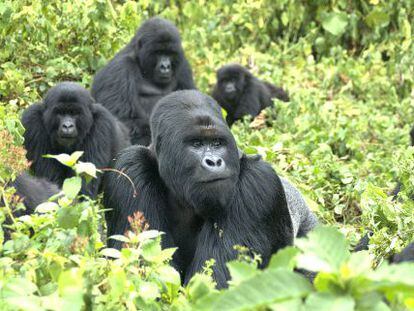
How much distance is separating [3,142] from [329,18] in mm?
7278

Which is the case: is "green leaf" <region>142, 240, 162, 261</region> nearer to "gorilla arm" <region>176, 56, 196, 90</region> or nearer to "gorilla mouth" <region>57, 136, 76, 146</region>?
"gorilla mouth" <region>57, 136, 76, 146</region>

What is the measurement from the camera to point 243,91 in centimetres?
1010

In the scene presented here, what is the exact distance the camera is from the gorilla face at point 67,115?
6.70 metres

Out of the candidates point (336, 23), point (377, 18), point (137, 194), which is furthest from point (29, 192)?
Answer: point (377, 18)

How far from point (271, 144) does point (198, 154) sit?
338cm

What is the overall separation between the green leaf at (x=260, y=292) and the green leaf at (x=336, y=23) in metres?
8.32

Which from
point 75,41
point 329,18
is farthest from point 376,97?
point 75,41

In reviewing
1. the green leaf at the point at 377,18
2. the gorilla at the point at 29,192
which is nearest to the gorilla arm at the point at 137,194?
the gorilla at the point at 29,192

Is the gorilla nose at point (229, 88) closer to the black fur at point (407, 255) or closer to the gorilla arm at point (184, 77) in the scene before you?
the gorilla arm at point (184, 77)

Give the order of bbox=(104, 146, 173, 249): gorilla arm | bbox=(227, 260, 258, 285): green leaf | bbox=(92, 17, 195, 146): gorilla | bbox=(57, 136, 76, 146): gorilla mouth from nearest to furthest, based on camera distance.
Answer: bbox=(227, 260, 258, 285): green leaf, bbox=(104, 146, 173, 249): gorilla arm, bbox=(57, 136, 76, 146): gorilla mouth, bbox=(92, 17, 195, 146): gorilla

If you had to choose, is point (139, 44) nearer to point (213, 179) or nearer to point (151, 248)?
point (213, 179)

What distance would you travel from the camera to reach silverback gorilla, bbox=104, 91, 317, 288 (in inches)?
164

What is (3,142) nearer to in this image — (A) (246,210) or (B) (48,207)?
(B) (48,207)

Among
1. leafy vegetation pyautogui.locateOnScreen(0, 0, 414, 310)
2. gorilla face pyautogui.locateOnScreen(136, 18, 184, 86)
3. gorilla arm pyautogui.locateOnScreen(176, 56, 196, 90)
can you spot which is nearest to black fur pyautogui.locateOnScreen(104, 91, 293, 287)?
leafy vegetation pyautogui.locateOnScreen(0, 0, 414, 310)
